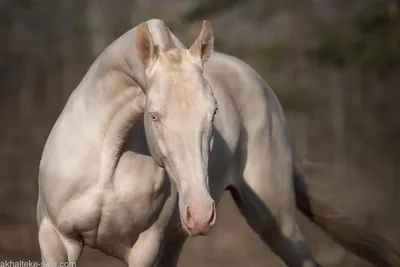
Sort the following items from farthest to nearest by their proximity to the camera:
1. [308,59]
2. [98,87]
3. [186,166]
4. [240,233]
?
[308,59]
[240,233]
[98,87]
[186,166]

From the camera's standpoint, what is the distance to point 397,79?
5.22 m

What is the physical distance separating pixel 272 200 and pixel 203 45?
38.9 inches

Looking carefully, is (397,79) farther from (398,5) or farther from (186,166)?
(186,166)

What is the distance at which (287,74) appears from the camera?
517 cm

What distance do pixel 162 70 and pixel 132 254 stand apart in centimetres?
67

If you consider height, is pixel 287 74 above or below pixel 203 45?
below

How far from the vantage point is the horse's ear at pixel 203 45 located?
209 cm

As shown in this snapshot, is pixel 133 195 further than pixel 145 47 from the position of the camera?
Yes

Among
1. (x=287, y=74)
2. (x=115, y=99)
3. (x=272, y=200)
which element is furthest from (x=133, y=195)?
(x=287, y=74)

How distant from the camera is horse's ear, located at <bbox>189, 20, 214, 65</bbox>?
6.85 feet

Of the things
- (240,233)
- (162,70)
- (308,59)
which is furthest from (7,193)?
(162,70)

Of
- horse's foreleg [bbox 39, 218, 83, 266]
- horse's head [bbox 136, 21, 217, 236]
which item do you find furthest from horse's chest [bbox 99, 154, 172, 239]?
horse's head [bbox 136, 21, 217, 236]

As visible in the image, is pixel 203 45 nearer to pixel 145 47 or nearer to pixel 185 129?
pixel 145 47

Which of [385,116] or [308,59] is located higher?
[308,59]
